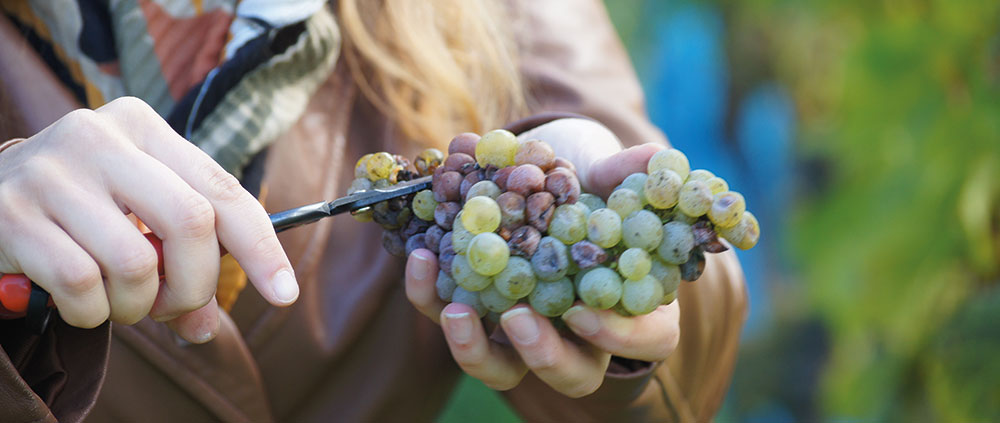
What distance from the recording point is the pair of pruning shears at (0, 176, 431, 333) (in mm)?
363

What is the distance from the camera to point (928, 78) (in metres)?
1.42

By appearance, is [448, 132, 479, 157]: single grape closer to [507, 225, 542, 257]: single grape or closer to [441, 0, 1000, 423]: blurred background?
[507, 225, 542, 257]: single grape

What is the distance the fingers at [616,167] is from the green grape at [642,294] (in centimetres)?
7

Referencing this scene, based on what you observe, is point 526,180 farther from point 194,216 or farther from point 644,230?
point 194,216

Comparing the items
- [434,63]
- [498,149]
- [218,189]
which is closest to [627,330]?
[498,149]

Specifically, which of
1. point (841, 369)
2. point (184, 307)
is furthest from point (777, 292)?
point (184, 307)

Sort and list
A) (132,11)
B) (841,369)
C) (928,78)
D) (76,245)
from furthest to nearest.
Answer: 1. (841,369)
2. (928,78)
3. (132,11)
4. (76,245)

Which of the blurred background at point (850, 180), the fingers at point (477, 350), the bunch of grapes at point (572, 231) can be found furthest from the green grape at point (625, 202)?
the blurred background at point (850, 180)

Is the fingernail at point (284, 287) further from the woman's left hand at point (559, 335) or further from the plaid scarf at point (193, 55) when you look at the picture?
the plaid scarf at point (193, 55)

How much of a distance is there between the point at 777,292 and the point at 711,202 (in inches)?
75.3

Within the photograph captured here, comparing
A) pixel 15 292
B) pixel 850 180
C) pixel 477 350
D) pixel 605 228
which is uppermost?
pixel 850 180

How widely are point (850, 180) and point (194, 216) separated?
1589mm

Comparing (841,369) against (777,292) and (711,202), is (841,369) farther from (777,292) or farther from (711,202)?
(711,202)

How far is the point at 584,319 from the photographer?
1.44 ft
